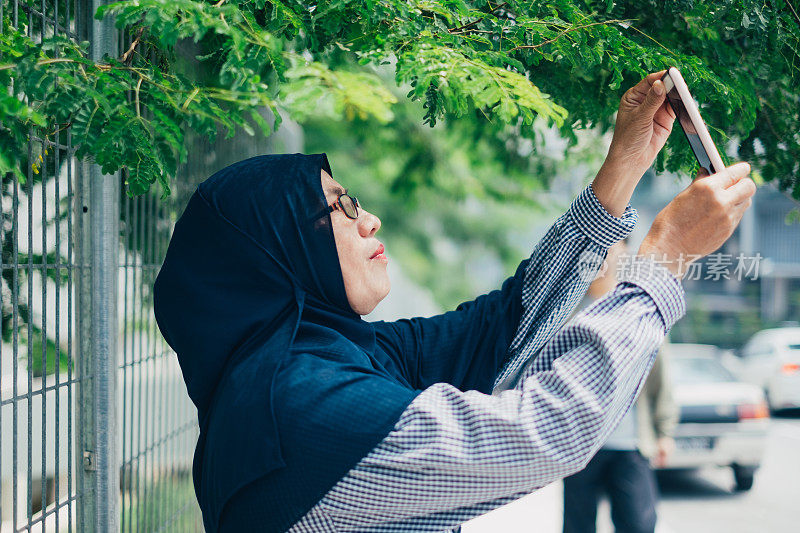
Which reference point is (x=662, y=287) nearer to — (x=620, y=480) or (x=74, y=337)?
(x=74, y=337)

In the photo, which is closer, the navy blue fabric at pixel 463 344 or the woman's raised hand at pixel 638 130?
the woman's raised hand at pixel 638 130

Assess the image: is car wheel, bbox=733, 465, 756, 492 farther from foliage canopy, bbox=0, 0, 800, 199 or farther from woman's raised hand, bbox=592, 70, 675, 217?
woman's raised hand, bbox=592, 70, 675, 217

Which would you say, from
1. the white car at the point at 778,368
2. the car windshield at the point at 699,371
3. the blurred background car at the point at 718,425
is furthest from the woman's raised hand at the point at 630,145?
the white car at the point at 778,368

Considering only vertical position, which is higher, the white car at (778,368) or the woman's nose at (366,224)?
the woman's nose at (366,224)

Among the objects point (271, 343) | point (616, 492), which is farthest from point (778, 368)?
point (271, 343)

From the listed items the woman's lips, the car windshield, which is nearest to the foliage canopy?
the woman's lips

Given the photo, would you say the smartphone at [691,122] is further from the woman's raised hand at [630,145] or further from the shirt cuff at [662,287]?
the shirt cuff at [662,287]

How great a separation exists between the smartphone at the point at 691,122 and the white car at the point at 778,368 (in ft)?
43.3

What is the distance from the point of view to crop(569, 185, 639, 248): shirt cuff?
6.19 ft

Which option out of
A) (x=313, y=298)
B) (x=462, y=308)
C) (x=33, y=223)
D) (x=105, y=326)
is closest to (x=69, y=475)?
(x=105, y=326)

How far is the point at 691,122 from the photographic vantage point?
5.30 feet

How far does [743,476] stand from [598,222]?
7.48 metres

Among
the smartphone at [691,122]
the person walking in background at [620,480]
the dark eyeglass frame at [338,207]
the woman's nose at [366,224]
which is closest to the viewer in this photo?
the smartphone at [691,122]

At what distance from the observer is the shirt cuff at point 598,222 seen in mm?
1888
